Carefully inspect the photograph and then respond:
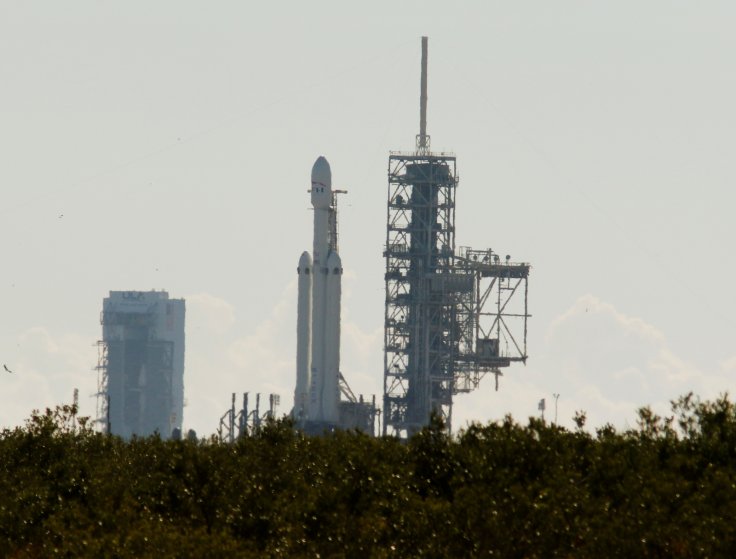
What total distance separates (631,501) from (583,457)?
7249mm

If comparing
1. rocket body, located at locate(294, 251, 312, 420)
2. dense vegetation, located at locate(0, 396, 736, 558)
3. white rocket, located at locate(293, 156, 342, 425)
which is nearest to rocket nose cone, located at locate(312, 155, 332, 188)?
white rocket, located at locate(293, 156, 342, 425)

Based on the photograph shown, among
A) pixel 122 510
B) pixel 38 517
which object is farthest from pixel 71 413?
pixel 122 510

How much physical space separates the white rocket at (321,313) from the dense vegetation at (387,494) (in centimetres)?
11039

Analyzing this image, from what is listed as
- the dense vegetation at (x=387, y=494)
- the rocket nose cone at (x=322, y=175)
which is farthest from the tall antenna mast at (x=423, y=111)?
the dense vegetation at (x=387, y=494)

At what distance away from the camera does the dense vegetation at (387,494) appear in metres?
46.4

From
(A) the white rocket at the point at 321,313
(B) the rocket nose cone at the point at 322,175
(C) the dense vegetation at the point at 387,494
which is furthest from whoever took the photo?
(B) the rocket nose cone at the point at 322,175

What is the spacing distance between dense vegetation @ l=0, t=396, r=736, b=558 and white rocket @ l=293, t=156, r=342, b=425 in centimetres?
11039

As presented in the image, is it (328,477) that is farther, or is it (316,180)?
(316,180)

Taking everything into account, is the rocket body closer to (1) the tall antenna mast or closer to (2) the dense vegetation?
(1) the tall antenna mast

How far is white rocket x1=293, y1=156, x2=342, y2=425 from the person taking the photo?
179375mm

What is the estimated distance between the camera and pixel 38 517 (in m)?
57.4

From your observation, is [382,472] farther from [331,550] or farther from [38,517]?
[38,517]

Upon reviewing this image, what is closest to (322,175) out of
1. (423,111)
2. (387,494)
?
(423,111)

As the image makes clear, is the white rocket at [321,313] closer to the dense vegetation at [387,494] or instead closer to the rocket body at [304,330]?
the rocket body at [304,330]
